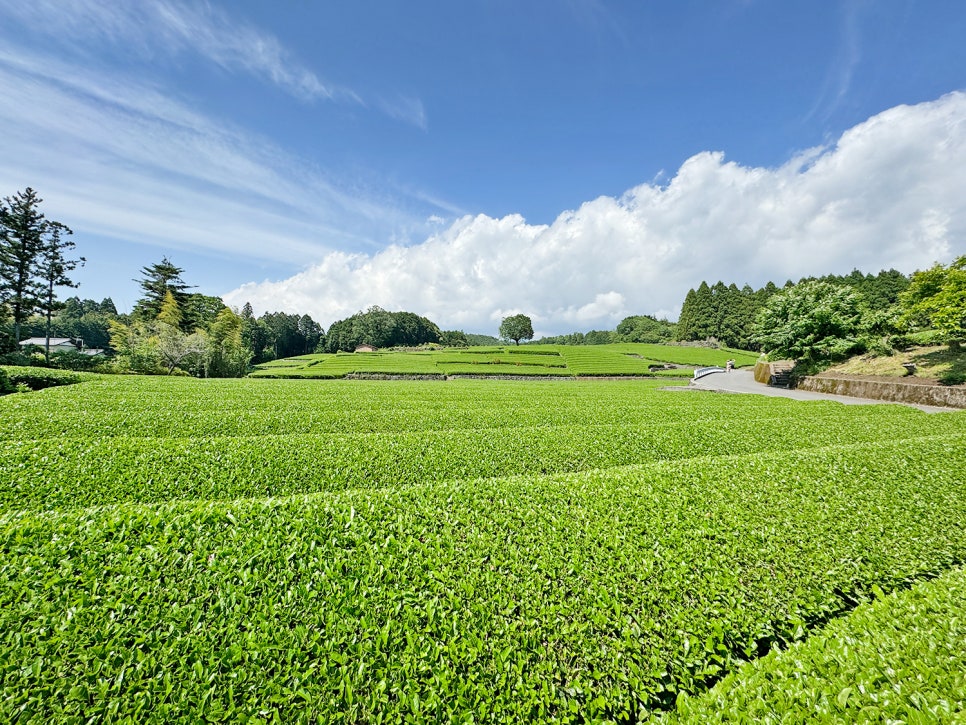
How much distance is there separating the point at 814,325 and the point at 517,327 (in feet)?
196

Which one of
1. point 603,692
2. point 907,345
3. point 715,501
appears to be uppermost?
point 907,345

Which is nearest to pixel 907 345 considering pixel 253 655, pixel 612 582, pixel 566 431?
pixel 566 431

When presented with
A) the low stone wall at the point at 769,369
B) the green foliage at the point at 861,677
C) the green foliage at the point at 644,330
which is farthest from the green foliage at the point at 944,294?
the green foliage at the point at 644,330

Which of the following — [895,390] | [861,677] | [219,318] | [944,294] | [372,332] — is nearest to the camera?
[861,677]

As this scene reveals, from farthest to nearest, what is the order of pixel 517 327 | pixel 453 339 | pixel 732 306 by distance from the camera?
pixel 453 339, pixel 517 327, pixel 732 306

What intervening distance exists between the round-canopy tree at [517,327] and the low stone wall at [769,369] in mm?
54111

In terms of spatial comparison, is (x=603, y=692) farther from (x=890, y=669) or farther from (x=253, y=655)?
(x=253, y=655)

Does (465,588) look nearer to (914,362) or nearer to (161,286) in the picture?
(914,362)

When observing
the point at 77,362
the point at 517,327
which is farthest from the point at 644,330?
the point at 77,362

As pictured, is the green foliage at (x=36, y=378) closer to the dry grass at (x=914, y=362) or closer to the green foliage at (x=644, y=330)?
the dry grass at (x=914, y=362)

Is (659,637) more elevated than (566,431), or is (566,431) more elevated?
(566,431)

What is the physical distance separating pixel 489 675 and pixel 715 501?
316cm

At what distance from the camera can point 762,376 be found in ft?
81.7

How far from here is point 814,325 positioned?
20219 millimetres
